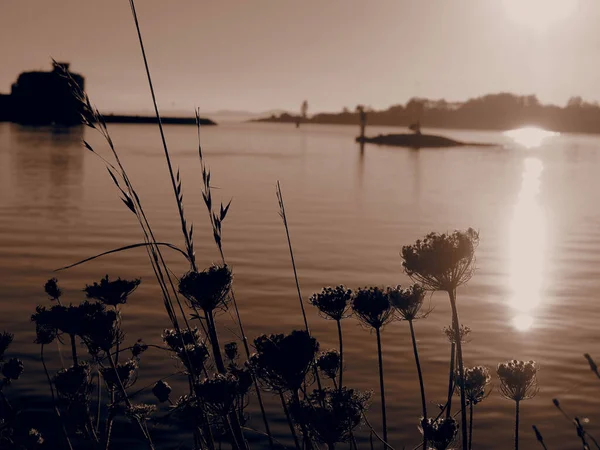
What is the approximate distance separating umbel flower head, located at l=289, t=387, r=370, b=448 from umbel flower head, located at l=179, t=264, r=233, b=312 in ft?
2.13

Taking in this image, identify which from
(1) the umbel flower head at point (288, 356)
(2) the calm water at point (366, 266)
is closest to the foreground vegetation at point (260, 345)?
(1) the umbel flower head at point (288, 356)

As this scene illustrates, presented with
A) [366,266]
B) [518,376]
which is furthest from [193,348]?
[366,266]

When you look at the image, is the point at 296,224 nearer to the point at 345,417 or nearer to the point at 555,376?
the point at 555,376

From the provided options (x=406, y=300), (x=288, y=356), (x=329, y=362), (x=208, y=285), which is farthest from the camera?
(x=329, y=362)

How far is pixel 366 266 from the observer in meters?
23.1

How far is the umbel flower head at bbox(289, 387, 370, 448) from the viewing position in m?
3.50

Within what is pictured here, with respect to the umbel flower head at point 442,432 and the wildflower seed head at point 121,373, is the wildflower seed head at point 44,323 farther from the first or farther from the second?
the umbel flower head at point 442,432

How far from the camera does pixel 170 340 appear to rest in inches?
183

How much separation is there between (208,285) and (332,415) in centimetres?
89

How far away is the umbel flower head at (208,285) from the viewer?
137 inches

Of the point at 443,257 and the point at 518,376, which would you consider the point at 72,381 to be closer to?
the point at 443,257

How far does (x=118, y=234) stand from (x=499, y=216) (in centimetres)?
2341

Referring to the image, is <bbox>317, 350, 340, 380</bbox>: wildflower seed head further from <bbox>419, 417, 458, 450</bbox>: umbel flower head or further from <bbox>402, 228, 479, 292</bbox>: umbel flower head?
<bbox>402, 228, 479, 292</bbox>: umbel flower head

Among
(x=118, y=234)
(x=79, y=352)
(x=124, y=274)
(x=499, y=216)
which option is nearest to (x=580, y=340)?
(x=79, y=352)
